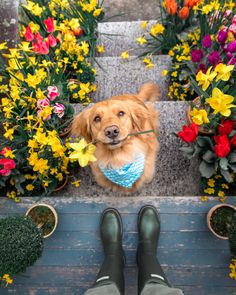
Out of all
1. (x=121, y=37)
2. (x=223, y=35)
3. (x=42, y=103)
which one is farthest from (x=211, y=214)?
(x=121, y=37)

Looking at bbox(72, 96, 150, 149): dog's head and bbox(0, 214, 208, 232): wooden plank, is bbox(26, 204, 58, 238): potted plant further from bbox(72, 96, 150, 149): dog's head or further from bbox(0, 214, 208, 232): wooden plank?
bbox(72, 96, 150, 149): dog's head

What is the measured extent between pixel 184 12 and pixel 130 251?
1.96 meters

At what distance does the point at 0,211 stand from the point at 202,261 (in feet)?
4.70

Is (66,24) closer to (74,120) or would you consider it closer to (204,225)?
(74,120)

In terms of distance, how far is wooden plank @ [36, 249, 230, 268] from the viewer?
5.65ft

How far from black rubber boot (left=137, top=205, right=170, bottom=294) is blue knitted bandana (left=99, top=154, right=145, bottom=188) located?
0.22 m

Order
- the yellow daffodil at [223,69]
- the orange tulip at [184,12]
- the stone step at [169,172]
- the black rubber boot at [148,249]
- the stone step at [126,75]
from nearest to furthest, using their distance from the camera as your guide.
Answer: the yellow daffodil at [223,69], the black rubber boot at [148,249], the stone step at [169,172], the orange tulip at [184,12], the stone step at [126,75]

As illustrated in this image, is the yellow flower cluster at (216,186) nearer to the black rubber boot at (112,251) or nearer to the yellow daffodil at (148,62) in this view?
the black rubber boot at (112,251)

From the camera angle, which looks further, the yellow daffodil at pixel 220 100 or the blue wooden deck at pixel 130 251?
the blue wooden deck at pixel 130 251

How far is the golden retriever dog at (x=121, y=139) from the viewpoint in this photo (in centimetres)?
173

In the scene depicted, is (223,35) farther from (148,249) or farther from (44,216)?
(44,216)

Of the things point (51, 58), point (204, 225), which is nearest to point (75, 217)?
point (204, 225)

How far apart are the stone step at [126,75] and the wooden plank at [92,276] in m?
1.60

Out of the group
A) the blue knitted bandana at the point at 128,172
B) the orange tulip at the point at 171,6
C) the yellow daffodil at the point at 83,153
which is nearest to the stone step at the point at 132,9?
the orange tulip at the point at 171,6
